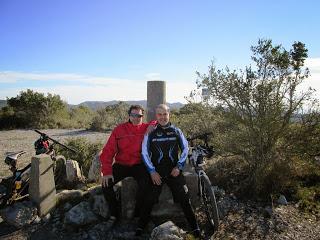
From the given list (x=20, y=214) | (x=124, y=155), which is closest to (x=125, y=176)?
(x=124, y=155)

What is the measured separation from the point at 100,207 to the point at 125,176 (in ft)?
1.88

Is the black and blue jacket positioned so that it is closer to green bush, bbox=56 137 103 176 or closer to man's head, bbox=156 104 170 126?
man's head, bbox=156 104 170 126

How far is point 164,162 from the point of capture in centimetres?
502

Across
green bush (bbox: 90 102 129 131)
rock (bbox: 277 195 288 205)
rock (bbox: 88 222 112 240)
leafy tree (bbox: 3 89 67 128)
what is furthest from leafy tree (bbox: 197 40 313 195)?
leafy tree (bbox: 3 89 67 128)

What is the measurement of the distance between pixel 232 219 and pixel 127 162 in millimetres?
1745

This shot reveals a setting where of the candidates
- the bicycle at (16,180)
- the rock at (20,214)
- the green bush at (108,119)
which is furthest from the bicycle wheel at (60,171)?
the green bush at (108,119)

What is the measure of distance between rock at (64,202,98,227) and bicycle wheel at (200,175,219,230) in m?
1.59

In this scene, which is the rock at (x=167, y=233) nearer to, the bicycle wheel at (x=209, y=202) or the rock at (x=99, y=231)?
the bicycle wheel at (x=209, y=202)

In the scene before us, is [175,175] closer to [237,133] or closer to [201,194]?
[201,194]

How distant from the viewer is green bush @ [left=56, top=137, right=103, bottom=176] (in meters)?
7.52

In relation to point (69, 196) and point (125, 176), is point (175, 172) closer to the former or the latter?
point (125, 176)

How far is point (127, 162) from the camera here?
5.34 m

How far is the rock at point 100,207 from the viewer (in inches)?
203

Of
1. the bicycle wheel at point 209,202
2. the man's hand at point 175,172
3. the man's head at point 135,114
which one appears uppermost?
the man's head at point 135,114
